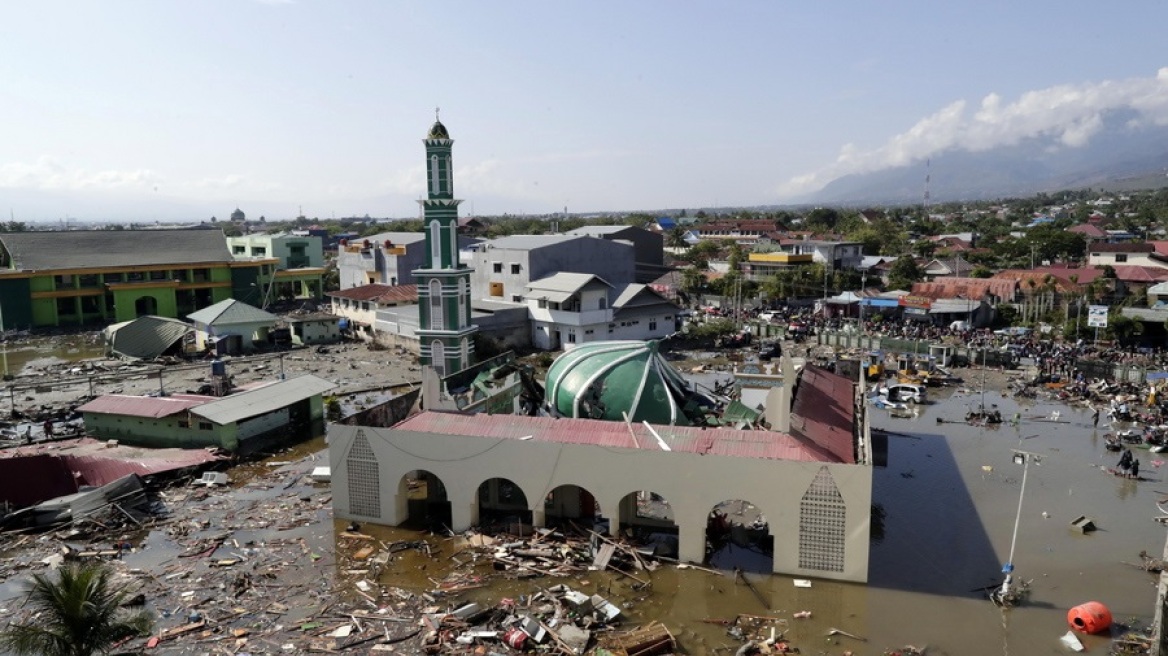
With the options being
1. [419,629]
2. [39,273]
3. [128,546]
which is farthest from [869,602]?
[39,273]

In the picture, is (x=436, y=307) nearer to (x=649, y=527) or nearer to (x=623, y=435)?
(x=623, y=435)

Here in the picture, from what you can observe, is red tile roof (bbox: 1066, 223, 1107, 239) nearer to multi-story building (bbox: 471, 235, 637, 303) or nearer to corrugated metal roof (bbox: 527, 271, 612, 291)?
multi-story building (bbox: 471, 235, 637, 303)

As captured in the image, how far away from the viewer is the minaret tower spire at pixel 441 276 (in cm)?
2455

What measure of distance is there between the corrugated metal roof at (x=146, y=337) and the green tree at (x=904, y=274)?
46.0 metres

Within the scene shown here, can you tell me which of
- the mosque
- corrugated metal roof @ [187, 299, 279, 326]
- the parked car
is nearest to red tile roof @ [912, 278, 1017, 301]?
the parked car

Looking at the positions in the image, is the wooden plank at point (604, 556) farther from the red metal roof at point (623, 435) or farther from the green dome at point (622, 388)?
the green dome at point (622, 388)

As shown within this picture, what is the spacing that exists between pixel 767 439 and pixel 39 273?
49.3 metres

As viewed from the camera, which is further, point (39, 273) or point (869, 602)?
point (39, 273)

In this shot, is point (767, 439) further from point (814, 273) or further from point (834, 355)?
point (814, 273)

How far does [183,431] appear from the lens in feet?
78.2

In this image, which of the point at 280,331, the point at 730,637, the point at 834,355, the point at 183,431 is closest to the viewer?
the point at 730,637

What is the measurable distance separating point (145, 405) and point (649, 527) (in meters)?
16.4

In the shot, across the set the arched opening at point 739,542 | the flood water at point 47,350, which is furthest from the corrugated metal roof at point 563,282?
the flood water at point 47,350

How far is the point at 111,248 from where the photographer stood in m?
53.0
